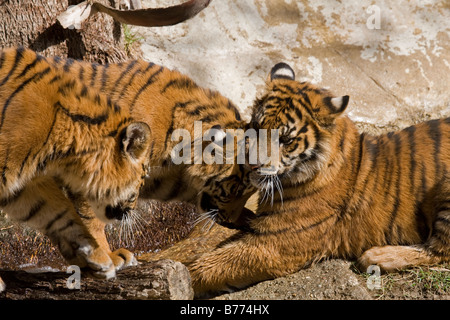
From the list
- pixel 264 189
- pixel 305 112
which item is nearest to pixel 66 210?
pixel 264 189

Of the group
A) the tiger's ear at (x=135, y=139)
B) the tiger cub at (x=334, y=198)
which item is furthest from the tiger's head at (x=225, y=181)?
the tiger's ear at (x=135, y=139)

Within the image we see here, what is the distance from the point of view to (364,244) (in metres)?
4.83

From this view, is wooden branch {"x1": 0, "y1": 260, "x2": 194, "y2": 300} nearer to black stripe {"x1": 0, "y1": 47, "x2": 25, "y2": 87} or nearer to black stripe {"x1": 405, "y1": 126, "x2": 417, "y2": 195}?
black stripe {"x1": 0, "y1": 47, "x2": 25, "y2": 87}

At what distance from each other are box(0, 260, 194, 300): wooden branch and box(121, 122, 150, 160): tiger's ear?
75 centimetres

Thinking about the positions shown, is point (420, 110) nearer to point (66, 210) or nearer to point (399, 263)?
point (399, 263)

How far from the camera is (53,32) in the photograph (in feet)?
19.1

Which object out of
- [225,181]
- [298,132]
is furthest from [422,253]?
[225,181]

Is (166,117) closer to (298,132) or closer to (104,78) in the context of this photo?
(104,78)

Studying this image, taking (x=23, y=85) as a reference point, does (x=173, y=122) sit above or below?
below

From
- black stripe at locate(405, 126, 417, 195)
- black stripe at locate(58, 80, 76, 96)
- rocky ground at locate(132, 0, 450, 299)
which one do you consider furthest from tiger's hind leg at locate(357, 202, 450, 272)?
rocky ground at locate(132, 0, 450, 299)

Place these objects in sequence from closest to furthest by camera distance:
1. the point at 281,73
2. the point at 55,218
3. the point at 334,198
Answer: the point at 55,218 → the point at 334,198 → the point at 281,73

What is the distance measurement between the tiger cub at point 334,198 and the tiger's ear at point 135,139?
0.94 metres

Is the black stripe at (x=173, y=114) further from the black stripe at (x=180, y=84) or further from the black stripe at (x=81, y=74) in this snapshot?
the black stripe at (x=81, y=74)

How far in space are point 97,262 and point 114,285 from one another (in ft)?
1.41
